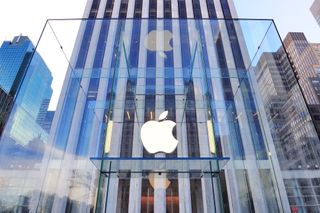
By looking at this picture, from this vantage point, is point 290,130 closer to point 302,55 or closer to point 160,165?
point 160,165

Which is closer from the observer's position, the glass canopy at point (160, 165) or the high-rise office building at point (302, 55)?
the glass canopy at point (160, 165)

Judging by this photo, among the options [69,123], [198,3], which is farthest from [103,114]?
[198,3]

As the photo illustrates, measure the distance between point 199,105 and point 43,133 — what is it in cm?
544

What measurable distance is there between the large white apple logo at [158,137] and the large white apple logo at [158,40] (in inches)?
75.4

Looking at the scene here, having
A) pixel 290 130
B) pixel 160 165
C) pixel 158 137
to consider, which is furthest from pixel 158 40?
pixel 290 130

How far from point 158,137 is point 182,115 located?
165 cm

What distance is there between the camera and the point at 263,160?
16.3ft

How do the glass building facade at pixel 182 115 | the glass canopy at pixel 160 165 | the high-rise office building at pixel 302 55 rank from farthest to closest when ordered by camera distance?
the high-rise office building at pixel 302 55, the glass building facade at pixel 182 115, the glass canopy at pixel 160 165

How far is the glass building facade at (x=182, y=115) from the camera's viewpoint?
4445 millimetres

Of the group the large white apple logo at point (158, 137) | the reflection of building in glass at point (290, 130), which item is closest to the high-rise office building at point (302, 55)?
the reflection of building in glass at point (290, 130)

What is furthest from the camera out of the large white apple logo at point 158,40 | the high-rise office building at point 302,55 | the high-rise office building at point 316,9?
the high-rise office building at point 302,55

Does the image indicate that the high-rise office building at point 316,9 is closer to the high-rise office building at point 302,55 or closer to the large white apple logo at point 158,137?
the high-rise office building at point 302,55

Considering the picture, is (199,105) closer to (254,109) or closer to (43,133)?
(254,109)

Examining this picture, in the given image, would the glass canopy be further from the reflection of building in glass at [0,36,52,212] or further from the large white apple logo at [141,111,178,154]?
the reflection of building in glass at [0,36,52,212]
